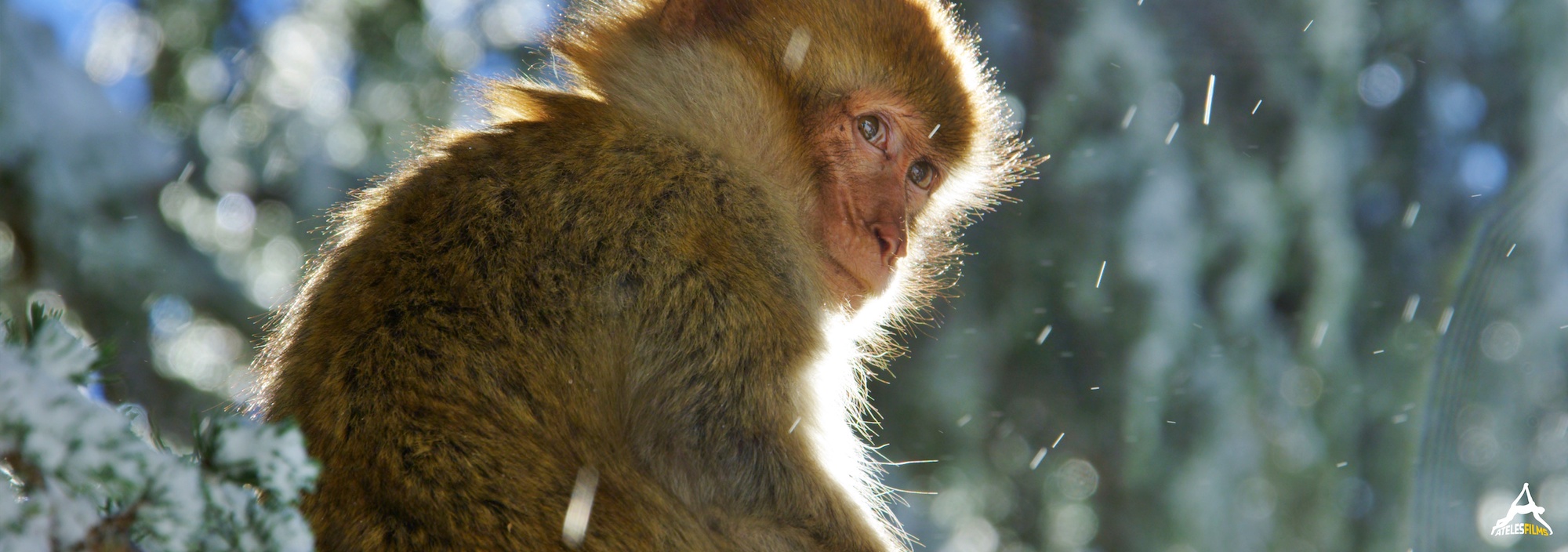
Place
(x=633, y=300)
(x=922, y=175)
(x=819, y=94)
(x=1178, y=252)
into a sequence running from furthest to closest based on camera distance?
(x=1178, y=252)
(x=922, y=175)
(x=819, y=94)
(x=633, y=300)

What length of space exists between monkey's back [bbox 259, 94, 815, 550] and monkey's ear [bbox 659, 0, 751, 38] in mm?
351

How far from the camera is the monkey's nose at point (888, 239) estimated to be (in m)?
2.17

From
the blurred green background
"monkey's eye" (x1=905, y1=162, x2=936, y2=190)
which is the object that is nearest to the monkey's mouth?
"monkey's eye" (x1=905, y1=162, x2=936, y2=190)

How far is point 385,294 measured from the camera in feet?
5.38

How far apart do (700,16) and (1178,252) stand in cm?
193

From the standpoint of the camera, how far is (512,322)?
1.62 m

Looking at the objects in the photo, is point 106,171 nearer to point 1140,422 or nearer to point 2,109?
point 2,109

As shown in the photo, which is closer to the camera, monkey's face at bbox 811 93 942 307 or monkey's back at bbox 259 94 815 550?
monkey's back at bbox 259 94 815 550

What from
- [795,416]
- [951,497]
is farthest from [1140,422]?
[795,416]

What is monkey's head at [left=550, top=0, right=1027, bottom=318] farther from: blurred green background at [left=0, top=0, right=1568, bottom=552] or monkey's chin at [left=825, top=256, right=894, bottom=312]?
blurred green background at [left=0, top=0, right=1568, bottom=552]

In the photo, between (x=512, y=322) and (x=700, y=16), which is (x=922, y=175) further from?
(x=512, y=322)

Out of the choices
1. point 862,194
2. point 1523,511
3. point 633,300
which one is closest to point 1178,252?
point 1523,511

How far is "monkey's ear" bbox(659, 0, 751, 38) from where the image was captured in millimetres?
2295

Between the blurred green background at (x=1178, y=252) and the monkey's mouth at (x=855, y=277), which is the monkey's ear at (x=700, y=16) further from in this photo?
the blurred green background at (x=1178, y=252)
